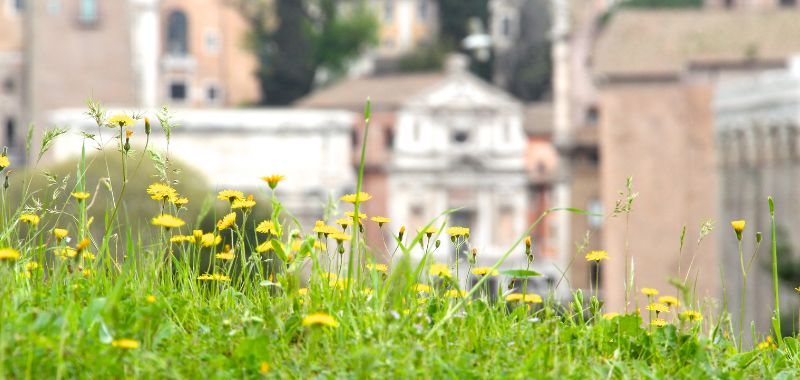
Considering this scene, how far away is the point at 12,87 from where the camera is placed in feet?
198

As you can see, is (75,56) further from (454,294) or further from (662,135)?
(454,294)

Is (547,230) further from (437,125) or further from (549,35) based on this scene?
(549,35)

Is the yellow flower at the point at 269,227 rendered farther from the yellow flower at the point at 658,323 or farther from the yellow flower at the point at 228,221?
the yellow flower at the point at 658,323

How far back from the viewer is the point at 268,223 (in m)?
4.05

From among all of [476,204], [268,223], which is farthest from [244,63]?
[268,223]

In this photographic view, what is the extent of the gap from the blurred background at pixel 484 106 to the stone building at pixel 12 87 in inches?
3.5

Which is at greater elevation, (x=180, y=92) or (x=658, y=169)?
(x=180, y=92)

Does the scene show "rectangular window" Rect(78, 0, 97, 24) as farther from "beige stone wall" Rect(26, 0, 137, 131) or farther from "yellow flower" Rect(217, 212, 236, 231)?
"yellow flower" Rect(217, 212, 236, 231)

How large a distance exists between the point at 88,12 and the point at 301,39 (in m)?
8.80

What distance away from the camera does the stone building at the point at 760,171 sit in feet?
102

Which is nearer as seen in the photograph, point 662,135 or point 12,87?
point 662,135

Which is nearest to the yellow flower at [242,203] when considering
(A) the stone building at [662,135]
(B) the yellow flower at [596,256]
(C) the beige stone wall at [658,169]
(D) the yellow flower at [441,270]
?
(D) the yellow flower at [441,270]

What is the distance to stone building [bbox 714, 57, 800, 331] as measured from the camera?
31.2 m

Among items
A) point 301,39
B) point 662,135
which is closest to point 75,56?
point 301,39
